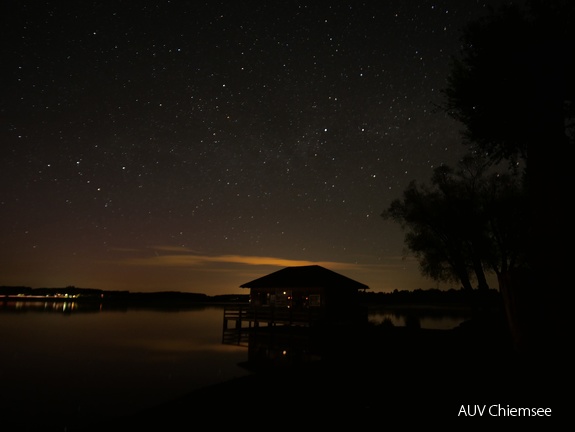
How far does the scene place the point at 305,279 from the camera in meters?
36.2

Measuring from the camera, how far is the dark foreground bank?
543cm

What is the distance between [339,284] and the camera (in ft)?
115

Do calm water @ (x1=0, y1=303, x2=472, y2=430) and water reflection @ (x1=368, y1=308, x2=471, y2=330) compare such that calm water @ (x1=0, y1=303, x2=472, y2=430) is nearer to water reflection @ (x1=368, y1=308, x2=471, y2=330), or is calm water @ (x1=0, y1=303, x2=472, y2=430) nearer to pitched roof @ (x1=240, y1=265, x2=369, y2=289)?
water reflection @ (x1=368, y1=308, x2=471, y2=330)

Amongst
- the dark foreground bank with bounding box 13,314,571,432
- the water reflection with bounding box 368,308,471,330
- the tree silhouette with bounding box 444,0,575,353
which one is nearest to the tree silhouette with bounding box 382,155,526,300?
the water reflection with bounding box 368,308,471,330

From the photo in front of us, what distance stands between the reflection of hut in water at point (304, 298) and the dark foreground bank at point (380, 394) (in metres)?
20.0

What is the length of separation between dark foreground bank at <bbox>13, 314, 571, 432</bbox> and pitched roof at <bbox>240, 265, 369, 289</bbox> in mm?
21854

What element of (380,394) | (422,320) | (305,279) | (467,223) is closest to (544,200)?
(380,394)

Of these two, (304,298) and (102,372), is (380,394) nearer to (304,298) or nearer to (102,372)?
(102,372)

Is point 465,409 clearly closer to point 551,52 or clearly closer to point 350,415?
point 350,415

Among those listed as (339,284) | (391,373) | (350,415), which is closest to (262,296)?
(339,284)

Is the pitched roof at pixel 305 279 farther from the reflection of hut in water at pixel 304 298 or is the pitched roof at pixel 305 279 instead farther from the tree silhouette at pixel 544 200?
the tree silhouette at pixel 544 200

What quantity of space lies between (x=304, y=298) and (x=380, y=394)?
28570mm

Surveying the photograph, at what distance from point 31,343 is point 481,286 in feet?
148

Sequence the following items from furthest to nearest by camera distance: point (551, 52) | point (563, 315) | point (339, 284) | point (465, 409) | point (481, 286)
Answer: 1. point (339, 284)
2. point (481, 286)
3. point (465, 409)
4. point (551, 52)
5. point (563, 315)
